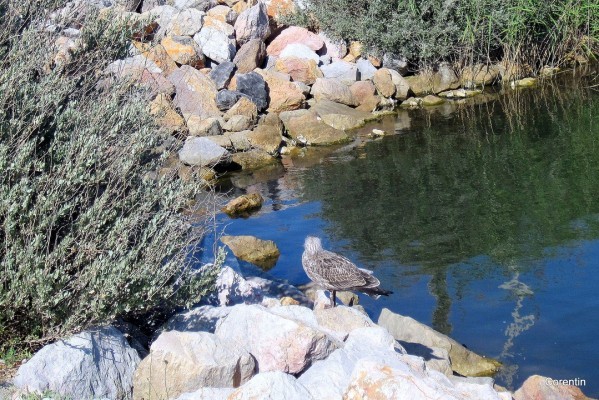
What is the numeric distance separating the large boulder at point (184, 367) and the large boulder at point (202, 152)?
10029 mm

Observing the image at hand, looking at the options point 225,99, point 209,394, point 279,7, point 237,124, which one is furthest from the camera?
point 279,7

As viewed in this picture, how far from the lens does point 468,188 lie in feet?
49.1

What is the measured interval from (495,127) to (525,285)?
31.9ft

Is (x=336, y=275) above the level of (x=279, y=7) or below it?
below

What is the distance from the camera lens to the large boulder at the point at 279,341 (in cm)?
645

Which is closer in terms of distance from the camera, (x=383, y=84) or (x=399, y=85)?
(x=383, y=84)

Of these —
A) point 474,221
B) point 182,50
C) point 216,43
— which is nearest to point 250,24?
point 216,43

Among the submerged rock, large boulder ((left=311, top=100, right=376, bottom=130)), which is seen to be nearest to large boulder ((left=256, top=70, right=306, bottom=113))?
large boulder ((left=311, top=100, right=376, bottom=130))

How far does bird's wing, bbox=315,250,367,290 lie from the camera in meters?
8.75

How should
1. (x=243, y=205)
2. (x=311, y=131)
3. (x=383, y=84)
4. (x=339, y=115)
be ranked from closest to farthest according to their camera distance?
(x=243, y=205) → (x=311, y=131) → (x=339, y=115) → (x=383, y=84)

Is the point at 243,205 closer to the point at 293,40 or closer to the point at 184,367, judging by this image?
the point at 184,367

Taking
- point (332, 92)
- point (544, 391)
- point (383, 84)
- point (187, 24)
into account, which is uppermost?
point (187, 24)

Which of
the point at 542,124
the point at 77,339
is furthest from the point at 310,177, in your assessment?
the point at 77,339

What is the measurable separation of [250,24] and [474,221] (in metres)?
12.1
